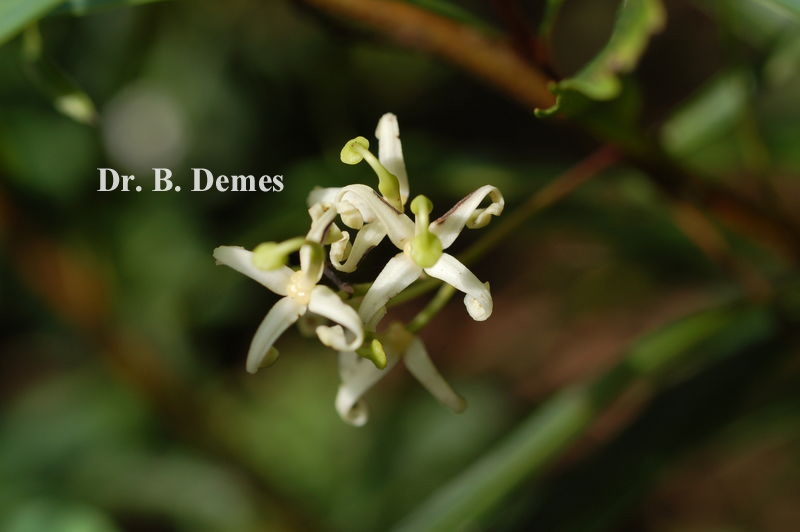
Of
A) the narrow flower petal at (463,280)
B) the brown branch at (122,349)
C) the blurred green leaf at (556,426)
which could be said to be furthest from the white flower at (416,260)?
the brown branch at (122,349)

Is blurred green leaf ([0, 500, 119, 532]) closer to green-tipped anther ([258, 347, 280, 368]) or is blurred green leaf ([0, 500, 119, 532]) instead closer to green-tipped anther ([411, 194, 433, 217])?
green-tipped anther ([258, 347, 280, 368])

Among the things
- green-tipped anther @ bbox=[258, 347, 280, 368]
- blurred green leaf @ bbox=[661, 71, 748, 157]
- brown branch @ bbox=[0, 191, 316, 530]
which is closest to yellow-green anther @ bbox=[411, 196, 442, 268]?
green-tipped anther @ bbox=[258, 347, 280, 368]

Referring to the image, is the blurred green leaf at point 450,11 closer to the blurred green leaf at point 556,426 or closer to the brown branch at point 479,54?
the brown branch at point 479,54

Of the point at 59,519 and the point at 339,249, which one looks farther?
the point at 59,519

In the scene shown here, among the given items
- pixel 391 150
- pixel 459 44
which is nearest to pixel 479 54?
pixel 459 44

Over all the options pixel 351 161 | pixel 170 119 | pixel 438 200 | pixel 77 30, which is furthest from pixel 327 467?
pixel 351 161

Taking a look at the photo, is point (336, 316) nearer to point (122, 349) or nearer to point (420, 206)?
point (420, 206)

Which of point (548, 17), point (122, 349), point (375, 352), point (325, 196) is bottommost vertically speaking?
point (375, 352)
